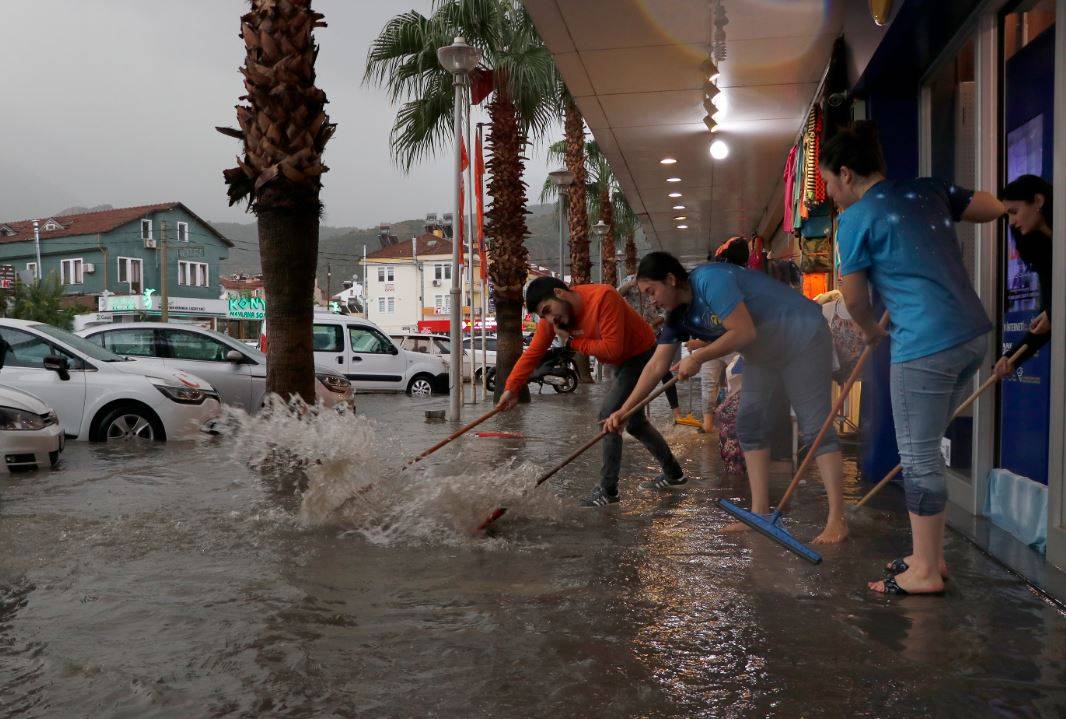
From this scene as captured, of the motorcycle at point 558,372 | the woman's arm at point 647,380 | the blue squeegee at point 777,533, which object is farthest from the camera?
the motorcycle at point 558,372

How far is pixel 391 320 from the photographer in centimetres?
8512

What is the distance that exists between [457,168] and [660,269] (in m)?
9.87

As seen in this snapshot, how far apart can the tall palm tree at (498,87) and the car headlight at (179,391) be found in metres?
6.89

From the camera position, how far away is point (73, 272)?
204 ft

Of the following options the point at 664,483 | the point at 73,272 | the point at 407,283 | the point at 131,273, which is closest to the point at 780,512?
the point at 664,483

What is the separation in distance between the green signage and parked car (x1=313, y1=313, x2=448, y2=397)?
46186 millimetres

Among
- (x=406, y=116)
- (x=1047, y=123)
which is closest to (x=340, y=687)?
(x=1047, y=123)

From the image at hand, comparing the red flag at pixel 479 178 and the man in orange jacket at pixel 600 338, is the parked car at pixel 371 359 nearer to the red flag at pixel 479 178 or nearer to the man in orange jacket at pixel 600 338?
the red flag at pixel 479 178

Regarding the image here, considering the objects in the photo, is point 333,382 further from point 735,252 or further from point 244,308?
point 244,308

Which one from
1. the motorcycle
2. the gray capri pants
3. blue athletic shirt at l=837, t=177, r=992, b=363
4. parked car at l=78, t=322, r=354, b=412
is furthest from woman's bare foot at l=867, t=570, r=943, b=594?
the motorcycle

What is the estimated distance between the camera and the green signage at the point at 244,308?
64250mm

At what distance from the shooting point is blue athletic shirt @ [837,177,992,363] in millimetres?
3695

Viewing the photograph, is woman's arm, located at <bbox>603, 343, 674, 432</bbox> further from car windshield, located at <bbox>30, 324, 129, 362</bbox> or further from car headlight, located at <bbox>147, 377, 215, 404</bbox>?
car windshield, located at <bbox>30, 324, 129, 362</bbox>

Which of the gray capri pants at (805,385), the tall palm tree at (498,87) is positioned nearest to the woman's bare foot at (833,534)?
the gray capri pants at (805,385)
